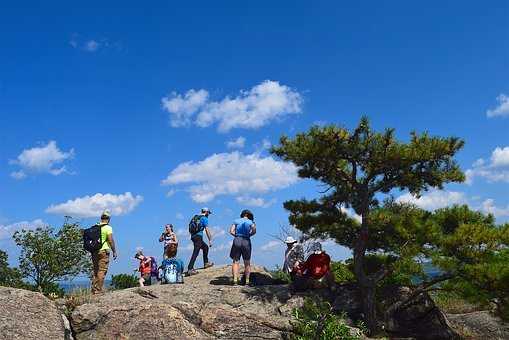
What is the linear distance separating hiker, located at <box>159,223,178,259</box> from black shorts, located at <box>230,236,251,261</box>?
1.99m

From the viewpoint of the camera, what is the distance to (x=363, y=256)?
50.1 feet

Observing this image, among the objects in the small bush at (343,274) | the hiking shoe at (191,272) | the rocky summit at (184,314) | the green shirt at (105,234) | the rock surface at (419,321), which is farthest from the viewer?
the hiking shoe at (191,272)

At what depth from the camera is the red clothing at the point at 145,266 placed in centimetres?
1562

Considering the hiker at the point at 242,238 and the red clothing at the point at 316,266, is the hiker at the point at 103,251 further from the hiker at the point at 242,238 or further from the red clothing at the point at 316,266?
the red clothing at the point at 316,266

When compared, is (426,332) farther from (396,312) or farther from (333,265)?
(333,265)

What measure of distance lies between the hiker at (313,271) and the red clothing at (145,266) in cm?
481

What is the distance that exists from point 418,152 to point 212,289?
681 cm

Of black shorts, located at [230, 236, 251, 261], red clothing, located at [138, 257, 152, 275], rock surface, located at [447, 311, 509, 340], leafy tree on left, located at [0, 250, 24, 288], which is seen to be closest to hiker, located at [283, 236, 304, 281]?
black shorts, located at [230, 236, 251, 261]

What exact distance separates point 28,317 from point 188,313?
361 cm

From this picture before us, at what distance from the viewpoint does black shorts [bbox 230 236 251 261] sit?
13.9 m

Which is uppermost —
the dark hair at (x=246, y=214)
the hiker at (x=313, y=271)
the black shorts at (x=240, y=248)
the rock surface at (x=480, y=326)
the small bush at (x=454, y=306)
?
the dark hair at (x=246, y=214)

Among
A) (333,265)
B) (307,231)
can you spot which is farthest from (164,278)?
(333,265)

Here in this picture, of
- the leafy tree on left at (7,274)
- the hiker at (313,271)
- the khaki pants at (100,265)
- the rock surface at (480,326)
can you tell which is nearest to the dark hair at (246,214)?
the hiker at (313,271)

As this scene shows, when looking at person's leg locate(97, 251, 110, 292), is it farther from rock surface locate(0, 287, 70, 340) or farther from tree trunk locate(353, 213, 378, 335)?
tree trunk locate(353, 213, 378, 335)
